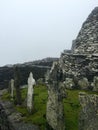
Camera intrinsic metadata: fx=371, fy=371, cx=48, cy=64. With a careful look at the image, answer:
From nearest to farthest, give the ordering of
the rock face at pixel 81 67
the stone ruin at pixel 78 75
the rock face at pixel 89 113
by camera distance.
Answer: the rock face at pixel 89 113 → the stone ruin at pixel 78 75 → the rock face at pixel 81 67

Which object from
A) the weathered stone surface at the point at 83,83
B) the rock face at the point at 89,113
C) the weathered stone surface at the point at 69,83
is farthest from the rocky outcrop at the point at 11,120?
the weathered stone surface at the point at 83,83

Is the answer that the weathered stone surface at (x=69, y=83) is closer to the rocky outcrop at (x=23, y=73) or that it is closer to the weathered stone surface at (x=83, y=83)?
the weathered stone surface at (x=83, y=83)

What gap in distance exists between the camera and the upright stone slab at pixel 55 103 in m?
19.2

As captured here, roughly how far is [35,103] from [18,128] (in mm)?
3888

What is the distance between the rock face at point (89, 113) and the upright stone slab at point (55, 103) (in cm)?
303

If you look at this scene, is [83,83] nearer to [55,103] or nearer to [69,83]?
[69,83]

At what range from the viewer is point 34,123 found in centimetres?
2128

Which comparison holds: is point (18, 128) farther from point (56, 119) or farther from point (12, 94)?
point (12, 94)

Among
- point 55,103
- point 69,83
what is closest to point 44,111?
point 55,103

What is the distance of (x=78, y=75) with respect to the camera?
3069 cm

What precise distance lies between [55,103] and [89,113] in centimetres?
389

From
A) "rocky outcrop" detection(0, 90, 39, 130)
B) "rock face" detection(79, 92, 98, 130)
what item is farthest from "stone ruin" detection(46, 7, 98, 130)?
"rocky outcrop" detection(0, 90, 39, 130)

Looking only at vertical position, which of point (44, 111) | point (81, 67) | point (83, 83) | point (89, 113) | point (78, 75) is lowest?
point (44, 111)

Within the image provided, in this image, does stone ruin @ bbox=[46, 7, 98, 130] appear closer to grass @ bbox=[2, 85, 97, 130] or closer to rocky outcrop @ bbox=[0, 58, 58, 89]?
grass @ bbox=[2, 85, 97, 130]
